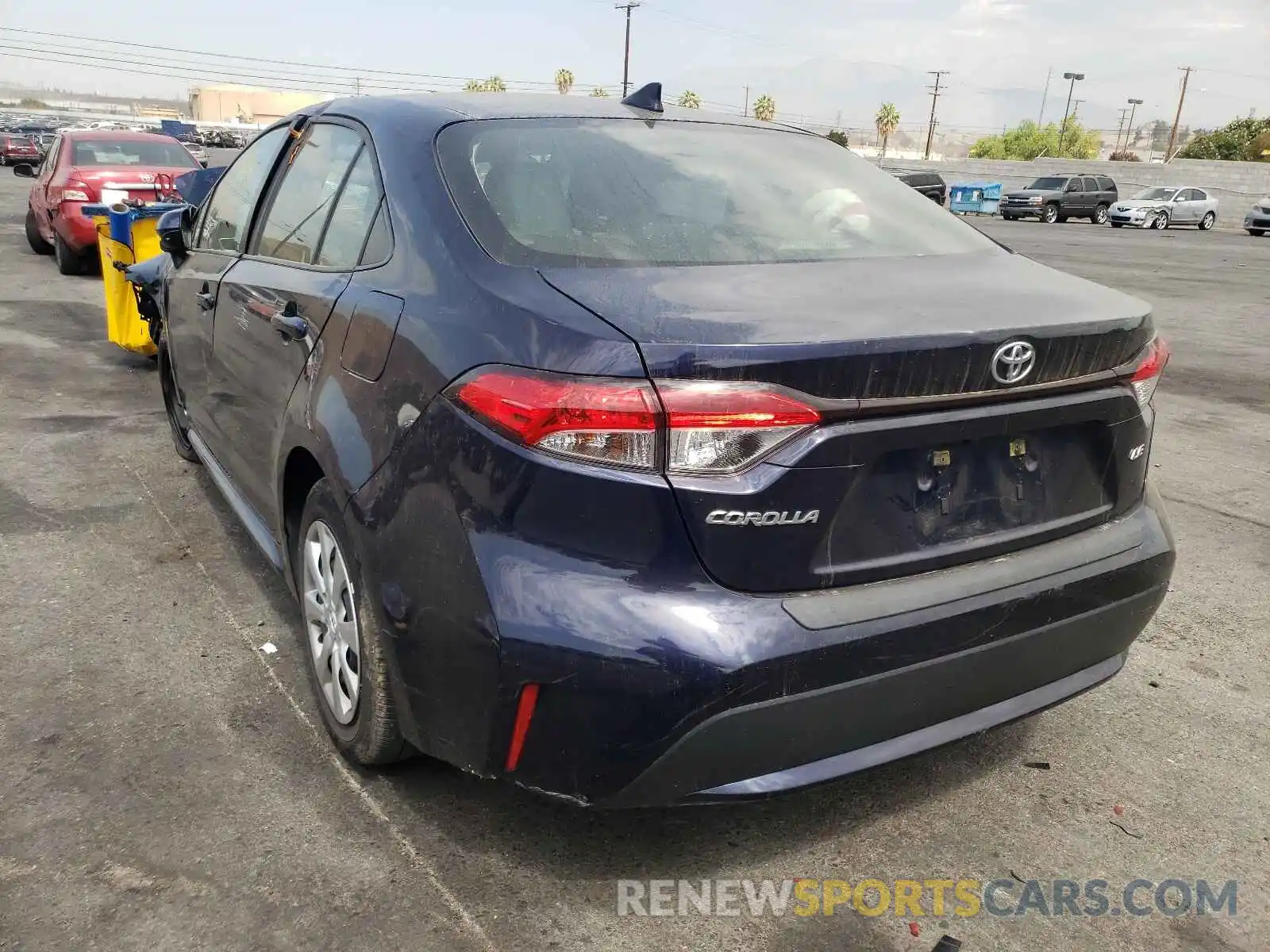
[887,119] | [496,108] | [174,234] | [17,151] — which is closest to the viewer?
[496,108]

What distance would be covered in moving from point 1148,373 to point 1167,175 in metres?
57.7

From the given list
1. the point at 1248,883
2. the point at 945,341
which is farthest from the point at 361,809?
the point at 1248,883

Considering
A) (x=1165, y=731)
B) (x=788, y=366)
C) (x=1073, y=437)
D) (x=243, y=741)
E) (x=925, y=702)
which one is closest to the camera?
(x=788, y=366)

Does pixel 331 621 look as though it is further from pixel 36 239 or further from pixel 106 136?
pixel 36 239

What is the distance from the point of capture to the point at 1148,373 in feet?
8.07

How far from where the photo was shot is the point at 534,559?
1969 mm

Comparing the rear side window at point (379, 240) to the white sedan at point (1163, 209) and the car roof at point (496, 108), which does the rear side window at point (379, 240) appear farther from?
the white sedan at point (1163, 209)

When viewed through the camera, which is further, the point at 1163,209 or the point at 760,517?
the point at 1163,209

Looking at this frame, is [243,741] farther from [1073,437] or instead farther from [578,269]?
[1073,437]

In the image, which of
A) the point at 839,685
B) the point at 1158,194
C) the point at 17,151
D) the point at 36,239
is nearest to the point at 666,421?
the point at 839,685

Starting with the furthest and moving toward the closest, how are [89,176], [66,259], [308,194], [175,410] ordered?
[66,259] < [89,176] < [175,410] < [308,194]

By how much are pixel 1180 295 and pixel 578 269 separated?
48.1 ft

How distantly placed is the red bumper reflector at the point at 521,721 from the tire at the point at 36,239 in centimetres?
1439

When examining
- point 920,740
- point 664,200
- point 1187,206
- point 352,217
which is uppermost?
point 664,200
